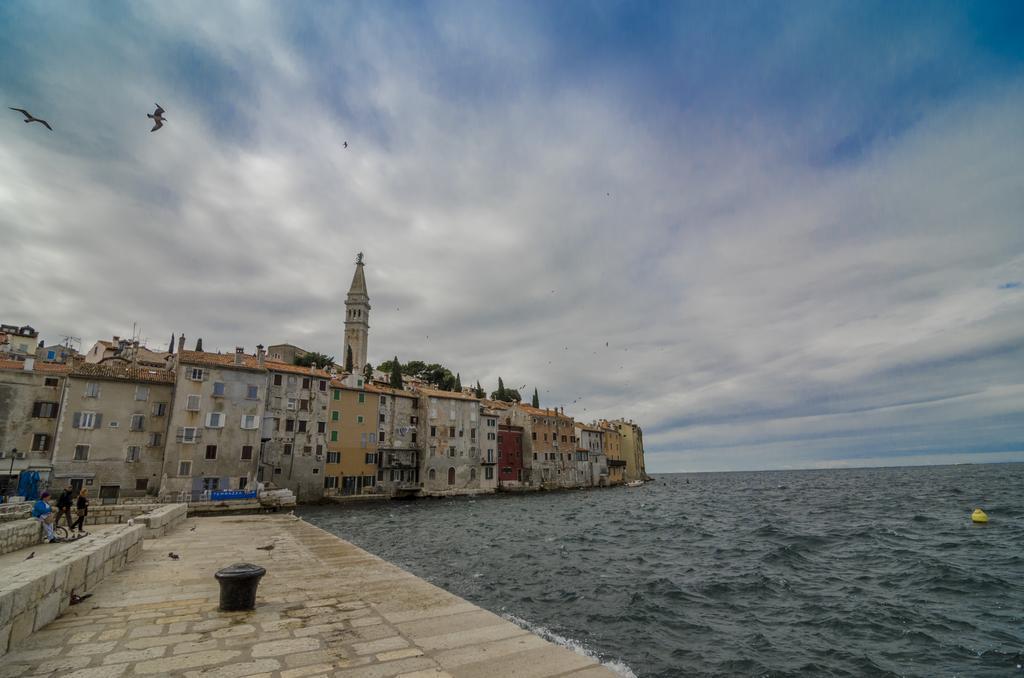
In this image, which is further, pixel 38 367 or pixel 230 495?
pixel 230 495

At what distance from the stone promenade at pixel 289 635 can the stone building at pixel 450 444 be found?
54677 millimetres

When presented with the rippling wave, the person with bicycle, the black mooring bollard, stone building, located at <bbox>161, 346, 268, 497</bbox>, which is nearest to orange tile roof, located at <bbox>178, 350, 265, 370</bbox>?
stone building, located at <bbox>161, 346, 268, 497</bbox>

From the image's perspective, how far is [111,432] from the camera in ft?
134

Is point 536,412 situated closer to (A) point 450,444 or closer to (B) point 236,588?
(A) point 450,444

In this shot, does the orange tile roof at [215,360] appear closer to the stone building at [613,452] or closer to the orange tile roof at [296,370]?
the orange tile roof at [296,370]

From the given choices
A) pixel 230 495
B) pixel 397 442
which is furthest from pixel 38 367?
pixel 397 442

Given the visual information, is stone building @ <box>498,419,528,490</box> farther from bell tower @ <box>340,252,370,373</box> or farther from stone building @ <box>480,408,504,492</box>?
bell tower @ <box>340,252,370,373</box>

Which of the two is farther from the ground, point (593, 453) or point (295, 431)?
point (295, 431)

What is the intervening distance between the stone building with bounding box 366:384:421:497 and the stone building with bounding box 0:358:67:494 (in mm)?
28771

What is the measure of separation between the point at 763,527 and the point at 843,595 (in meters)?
17.2

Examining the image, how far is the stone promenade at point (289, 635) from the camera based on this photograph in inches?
225

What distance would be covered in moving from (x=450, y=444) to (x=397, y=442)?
788cm

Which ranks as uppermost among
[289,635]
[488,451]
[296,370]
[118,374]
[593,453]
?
[296,370]

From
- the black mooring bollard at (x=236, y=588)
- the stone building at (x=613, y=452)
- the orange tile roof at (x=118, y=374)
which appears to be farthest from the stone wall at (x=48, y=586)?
the stone building at (x=613, y=452)
